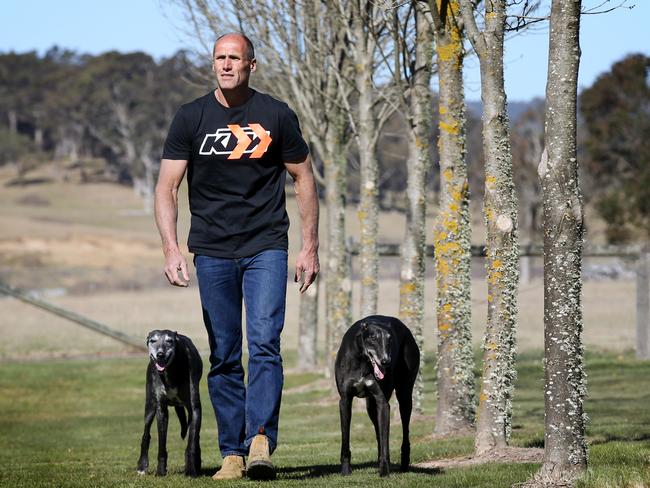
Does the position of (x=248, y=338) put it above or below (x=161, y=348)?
above

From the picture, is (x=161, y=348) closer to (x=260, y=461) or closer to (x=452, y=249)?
(x=260, y=461)

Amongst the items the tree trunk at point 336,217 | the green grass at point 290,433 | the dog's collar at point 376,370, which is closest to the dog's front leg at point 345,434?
the green grass at point 290,433

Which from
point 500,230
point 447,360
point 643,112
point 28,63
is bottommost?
point 447,360

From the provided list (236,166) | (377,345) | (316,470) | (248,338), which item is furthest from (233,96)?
(316,470)

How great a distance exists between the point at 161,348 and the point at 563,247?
2.91 metres

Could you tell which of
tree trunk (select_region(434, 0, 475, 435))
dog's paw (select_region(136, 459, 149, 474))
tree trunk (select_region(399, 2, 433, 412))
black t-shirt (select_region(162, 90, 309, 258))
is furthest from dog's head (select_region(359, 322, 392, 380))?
tree trunk (select_region(399, 2, 433, 412))

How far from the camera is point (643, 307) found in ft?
72.8

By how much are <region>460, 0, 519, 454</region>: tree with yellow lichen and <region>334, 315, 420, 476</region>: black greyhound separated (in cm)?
93

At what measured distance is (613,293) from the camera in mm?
42688

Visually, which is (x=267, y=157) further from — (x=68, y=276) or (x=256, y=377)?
(x=68, y=276)

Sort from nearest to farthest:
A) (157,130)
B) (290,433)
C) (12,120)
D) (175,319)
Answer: (290,433), (175,319), (157,130), (12,120)

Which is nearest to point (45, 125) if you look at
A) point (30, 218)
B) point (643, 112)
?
point (30, 218)

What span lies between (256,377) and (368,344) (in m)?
0.85

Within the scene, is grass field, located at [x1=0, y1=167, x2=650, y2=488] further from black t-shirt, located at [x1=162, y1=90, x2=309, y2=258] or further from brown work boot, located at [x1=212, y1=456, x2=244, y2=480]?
black t-shirt, located at [x1=162, y1=90, x2=309, y2=258]
